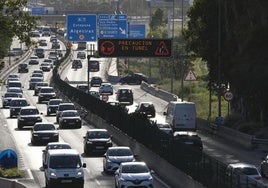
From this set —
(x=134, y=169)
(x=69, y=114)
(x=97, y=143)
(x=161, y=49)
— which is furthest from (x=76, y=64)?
(x=134, y=169)

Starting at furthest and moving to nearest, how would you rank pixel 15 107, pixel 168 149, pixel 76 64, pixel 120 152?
1. pixel 76 64
2. pixel 15 107
3. pixel 120 152
4. pixel 168 149

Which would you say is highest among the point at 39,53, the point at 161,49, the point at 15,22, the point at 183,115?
the point at 15,22

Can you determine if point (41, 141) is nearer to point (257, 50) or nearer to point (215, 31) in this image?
point (257, 50)

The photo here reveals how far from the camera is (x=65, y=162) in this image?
124 ft

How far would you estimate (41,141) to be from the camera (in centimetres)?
5569

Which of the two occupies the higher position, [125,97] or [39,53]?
[39,53]

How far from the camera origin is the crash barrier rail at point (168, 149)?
31261 mm

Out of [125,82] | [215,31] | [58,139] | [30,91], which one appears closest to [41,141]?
[58,139]

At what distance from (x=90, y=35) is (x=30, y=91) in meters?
27.5

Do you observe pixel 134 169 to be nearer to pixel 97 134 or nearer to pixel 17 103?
pixel 97 134

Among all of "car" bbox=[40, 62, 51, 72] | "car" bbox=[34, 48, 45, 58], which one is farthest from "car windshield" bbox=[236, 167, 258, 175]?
"car" bbox=[34, 48, 45, 58]

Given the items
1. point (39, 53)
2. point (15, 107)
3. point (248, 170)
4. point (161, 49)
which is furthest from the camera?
point (39, 53)

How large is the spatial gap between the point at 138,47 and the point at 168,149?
30.2 meters

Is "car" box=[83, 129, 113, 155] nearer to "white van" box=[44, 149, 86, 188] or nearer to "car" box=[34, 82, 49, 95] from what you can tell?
"white van" box=[44, 149, 86, 188]
